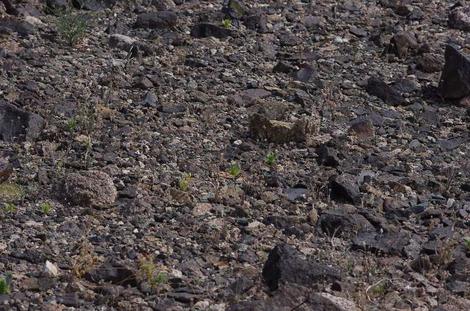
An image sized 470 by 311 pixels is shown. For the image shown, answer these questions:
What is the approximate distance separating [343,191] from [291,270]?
1.21 meters

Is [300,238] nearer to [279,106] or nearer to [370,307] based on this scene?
[370,307]

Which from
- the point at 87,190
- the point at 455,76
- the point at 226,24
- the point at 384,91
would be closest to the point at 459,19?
the point at 455,76

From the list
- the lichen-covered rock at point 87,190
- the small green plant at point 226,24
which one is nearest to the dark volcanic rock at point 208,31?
the small green plant at point 226,24

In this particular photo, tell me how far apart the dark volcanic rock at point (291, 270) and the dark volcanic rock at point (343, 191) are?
38.9 inches

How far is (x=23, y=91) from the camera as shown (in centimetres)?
678

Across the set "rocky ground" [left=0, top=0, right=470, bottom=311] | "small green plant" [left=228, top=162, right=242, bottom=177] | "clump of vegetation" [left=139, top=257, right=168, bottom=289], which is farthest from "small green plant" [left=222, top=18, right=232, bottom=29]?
"clump of vegetation" [left=139, top=257, right=168, bottom=289]

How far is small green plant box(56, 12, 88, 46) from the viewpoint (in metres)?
7.68

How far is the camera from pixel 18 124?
6254 millimetres

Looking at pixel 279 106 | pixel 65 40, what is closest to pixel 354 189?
pixel 279 106

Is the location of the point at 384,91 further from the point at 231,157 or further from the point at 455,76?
the point at 231,157

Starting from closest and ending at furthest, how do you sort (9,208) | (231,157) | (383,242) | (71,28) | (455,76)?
(9,208) → (383,242) → (231,157) → (455,76) → (71,28)

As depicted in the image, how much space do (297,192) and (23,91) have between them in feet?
6.90

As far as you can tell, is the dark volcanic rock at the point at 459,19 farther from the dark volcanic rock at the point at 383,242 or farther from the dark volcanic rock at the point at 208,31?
the dark volcanic rock at the point at 383,242

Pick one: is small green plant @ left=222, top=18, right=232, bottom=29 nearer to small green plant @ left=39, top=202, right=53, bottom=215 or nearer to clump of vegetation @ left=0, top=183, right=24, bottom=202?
clump of vegetation @ left=0, top=183, right=24, bottom=202
